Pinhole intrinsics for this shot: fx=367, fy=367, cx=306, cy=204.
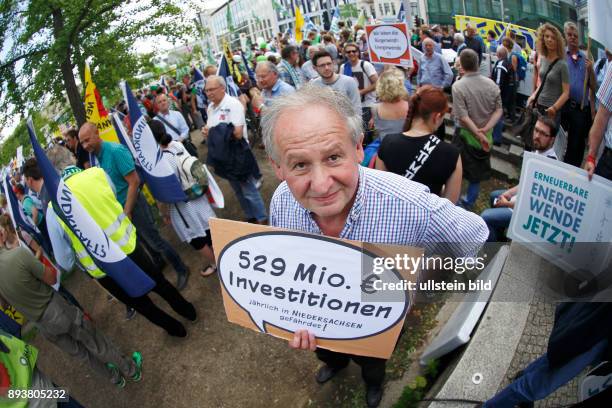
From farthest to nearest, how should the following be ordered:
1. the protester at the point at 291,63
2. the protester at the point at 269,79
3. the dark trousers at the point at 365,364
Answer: the protester at the point at 291,63 → the protester at the point at 269,79 → the dark trousers at the point at 365,364

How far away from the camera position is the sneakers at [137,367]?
3465 millimetres

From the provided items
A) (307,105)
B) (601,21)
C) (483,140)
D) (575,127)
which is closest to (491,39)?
(575,127)

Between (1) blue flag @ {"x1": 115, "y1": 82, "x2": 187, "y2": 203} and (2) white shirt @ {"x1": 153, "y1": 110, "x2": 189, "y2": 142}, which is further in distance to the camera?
(2) white shirt @ {"x1": 153, "y1": 110, "x2": 189, "y2": 142}

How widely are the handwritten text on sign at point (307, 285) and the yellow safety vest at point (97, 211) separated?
5.75ft

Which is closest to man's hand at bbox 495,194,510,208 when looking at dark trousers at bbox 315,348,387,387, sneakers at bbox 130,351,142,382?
dark trousers at bbox 315,348,387,387

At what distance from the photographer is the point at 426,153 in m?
2.50

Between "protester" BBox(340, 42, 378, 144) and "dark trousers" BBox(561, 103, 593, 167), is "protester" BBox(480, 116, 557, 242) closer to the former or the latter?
"dark trousers" BBox(561, 103, 593, 167)

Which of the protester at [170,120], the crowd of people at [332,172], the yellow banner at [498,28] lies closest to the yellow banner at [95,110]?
the crowd of people at [332,172]

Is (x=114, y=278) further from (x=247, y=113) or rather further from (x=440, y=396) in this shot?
(x=247, y=113)

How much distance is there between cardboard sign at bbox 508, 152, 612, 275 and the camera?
65.6 inches

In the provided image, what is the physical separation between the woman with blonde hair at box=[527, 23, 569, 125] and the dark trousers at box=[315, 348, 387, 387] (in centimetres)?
332

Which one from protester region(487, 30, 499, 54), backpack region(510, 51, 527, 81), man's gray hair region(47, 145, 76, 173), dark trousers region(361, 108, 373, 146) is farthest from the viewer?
protester region(487, 30, 499, 54)

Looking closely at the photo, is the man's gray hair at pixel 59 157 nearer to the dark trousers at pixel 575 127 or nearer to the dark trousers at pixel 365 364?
the dark trousers at pixel 365 364

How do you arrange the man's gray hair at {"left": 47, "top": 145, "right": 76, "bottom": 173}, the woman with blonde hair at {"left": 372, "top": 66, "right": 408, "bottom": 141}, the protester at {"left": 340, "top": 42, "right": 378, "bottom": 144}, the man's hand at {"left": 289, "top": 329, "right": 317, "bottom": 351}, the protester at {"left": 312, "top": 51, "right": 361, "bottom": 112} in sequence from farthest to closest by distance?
the man's gray hair at {"left": 47, "top": 145, "right": 76, "bottom": 173}, the protester at {"left": 340, "top": 42, "right": 378, "bottom": 144}, the protester at {"left": 312, "top": 51, "right": 361, "bottom": 112}, the woman with blonde hair at {"left": 372, "top": 66, "right": 408, "bottom": 141}, the man's hand at {"left": 289, "top": 329, "right": 317, "bottom": 351}
